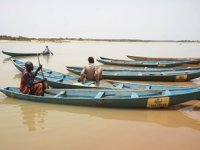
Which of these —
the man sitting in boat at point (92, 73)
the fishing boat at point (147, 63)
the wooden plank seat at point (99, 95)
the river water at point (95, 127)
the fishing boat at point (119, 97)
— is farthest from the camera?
the fishing boat at point (147, 63)

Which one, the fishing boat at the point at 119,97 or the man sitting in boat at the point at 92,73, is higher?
the man sitting in boat at the point at 92,73

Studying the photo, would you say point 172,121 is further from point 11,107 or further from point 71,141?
point 11,107

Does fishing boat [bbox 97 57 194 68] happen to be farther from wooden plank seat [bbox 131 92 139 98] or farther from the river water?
wooden plank seat [bbox 131 92 139 98]

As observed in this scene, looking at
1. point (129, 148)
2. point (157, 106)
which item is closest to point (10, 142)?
point (129, 148)

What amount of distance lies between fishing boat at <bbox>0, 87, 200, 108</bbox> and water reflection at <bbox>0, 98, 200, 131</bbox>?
0.14 meters

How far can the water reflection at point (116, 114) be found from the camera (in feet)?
18.6

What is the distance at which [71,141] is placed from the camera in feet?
15.4

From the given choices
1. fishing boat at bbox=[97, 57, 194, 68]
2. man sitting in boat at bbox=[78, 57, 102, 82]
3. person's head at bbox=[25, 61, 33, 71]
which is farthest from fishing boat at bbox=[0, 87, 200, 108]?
fishing boat at bbox=[97, 57, 194, 68]

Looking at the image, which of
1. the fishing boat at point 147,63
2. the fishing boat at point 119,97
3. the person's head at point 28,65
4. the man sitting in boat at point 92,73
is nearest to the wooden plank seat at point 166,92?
the fishing boat at point 119,97

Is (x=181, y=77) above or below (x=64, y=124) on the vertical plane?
above

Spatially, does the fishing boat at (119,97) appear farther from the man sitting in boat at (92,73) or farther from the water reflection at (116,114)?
the man sitting in boat at (92,73)

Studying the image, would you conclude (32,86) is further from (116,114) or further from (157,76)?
(157,76)

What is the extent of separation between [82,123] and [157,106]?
195cm

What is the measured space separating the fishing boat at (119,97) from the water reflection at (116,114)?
0.14m
